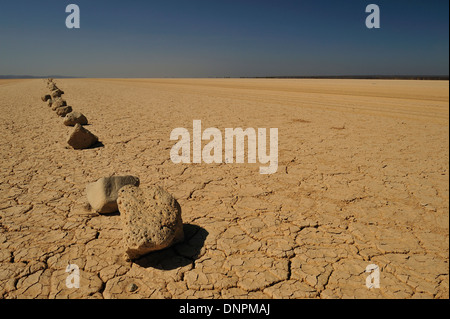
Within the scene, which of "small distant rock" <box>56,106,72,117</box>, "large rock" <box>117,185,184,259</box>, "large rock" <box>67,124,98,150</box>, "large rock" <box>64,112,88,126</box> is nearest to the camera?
"large rock" <box>117,185,184,259</box>

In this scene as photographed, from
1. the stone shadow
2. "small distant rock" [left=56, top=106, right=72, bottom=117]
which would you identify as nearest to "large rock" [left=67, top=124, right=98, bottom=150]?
the stone shadow

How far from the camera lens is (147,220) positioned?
1.78 m

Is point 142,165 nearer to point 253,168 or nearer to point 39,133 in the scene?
point 253,168

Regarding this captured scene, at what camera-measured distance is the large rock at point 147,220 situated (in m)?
1.69

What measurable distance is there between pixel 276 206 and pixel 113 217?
1.46 m

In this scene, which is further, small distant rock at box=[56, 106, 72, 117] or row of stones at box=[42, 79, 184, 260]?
small distant rock at box=[56, 106, 72, 117]

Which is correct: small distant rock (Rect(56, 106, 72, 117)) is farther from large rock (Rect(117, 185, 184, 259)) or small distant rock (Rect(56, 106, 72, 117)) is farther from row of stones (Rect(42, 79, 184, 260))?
large rock (Rect(117, 185, 184, 259))

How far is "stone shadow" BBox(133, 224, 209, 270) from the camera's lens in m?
1.74

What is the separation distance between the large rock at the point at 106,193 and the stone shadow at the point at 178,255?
0.75 m

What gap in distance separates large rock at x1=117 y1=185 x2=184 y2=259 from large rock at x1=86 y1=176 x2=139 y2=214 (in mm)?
443

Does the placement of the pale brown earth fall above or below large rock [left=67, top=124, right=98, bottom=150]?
below

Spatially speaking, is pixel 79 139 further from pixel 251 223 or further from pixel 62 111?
pixel 62 111

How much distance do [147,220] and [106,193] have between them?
2.61 ft
